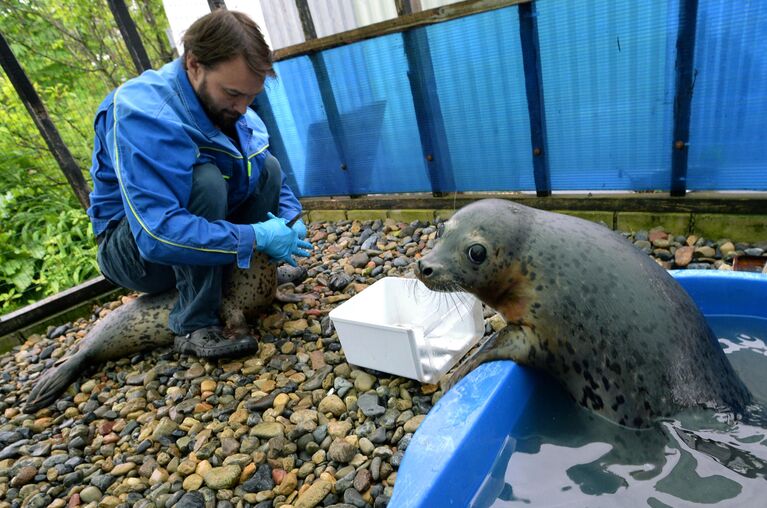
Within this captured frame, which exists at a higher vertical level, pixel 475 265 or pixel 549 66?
pixel 549 66

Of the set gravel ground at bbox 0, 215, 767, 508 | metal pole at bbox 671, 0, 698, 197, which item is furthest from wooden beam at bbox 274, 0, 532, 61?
gravel ground at bbox 0, 215, 767, 508

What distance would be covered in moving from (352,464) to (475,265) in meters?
0.96

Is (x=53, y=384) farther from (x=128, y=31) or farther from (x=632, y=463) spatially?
(x=128, y=31)

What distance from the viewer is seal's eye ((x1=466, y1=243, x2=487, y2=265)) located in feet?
5.52

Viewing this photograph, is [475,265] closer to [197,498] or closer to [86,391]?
[197,498]

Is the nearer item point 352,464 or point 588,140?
point 352,464

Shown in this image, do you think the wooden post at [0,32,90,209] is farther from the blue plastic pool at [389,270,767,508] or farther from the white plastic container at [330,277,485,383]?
the blue plastic pool at [389,270,767,508]

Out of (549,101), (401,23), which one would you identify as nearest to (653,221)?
(549,101)

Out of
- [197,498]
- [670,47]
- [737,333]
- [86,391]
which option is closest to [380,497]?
[197,498]

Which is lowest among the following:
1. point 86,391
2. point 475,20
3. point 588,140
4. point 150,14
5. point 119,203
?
point 86,391

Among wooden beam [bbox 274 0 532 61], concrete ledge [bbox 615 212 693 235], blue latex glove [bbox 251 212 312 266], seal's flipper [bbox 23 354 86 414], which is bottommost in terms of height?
concrete ledge [bbox 615 212 693 235]

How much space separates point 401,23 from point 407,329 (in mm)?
2807

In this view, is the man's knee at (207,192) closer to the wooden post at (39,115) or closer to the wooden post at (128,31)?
the wooden post at (39,115)

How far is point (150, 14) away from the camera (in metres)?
8.48
